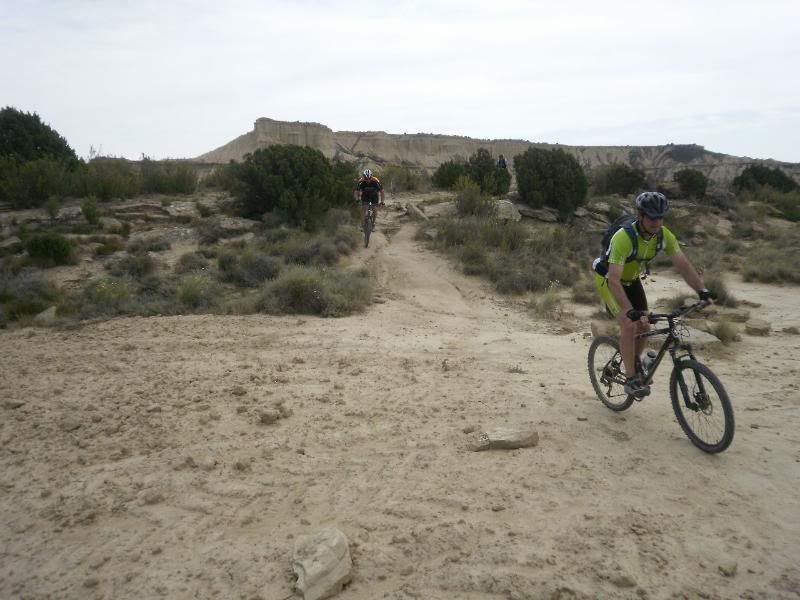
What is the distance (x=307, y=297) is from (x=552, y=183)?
1343cm

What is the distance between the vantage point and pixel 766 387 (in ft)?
19.4

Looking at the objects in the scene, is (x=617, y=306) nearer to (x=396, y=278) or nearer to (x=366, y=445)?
(x=366, y=445)

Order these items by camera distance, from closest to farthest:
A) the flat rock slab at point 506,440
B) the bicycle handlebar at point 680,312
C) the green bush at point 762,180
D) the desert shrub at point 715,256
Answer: the bicycle handlebar at point 680,312, the flat rock slab at point 506,440, the desert shrub at point 715,256, the green bush at point 762,180

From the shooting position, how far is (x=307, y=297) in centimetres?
934

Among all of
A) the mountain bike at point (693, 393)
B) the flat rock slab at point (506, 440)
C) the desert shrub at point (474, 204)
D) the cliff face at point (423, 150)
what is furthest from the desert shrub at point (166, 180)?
the cliff face at point (423, 150)

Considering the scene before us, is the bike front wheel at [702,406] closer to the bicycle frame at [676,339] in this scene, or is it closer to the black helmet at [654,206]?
the bicycle frame at [676,339]

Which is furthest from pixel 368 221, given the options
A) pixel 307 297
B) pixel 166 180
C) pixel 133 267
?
pixel 166 180

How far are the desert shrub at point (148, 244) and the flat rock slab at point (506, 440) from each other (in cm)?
1113

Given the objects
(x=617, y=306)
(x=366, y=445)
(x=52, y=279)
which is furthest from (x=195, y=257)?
(x=617, y=306)

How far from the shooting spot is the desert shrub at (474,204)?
16938mm

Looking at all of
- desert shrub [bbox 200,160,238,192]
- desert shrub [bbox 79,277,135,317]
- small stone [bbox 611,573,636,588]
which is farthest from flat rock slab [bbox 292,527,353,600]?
desert shrub [bbox 200,160,238,192]

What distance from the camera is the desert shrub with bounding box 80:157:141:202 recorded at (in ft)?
54.9

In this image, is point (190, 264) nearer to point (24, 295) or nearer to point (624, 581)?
point (24, 295)

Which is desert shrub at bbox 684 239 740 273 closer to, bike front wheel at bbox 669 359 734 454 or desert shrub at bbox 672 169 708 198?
desert shrub at bbox 672 169 708 198
